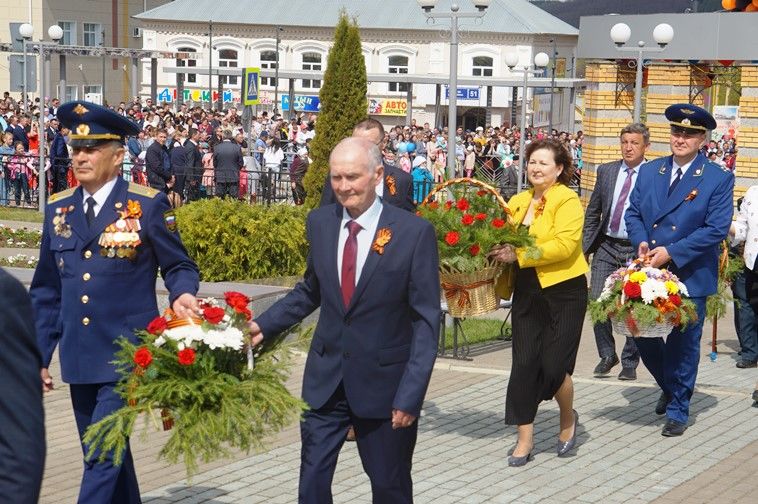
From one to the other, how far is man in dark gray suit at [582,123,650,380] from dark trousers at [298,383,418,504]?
4716mm

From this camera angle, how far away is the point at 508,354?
12.0 m

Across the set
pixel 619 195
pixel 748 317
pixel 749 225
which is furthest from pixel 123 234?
pixel 748 317

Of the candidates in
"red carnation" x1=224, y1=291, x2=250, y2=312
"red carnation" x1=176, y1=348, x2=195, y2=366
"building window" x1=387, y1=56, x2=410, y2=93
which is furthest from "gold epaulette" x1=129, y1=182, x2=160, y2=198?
"building window" x1=387, y1=56, x2=410, y2=93

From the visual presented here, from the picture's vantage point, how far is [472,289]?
26.9ft

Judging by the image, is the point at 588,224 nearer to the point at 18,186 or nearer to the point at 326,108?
the point at 326,108

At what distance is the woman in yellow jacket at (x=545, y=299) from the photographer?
320 inches

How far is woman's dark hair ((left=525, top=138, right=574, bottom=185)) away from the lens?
8148 millimetres

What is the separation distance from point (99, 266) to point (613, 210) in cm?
515

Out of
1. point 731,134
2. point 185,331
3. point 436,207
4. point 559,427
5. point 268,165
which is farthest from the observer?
point 731,134

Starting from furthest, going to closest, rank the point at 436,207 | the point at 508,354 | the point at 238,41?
the point at 238,41
the point at 508,354
the point at 436,207

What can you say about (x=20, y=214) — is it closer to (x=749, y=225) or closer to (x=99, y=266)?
(x=749, y=225)

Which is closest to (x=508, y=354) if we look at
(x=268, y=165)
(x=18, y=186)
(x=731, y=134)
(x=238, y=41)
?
(x=18, y=186)

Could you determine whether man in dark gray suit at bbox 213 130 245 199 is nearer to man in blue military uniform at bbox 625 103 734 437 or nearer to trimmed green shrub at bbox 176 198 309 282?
trimmed green shrub at bbox 176 198 309 282

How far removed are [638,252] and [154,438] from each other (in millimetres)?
3320
